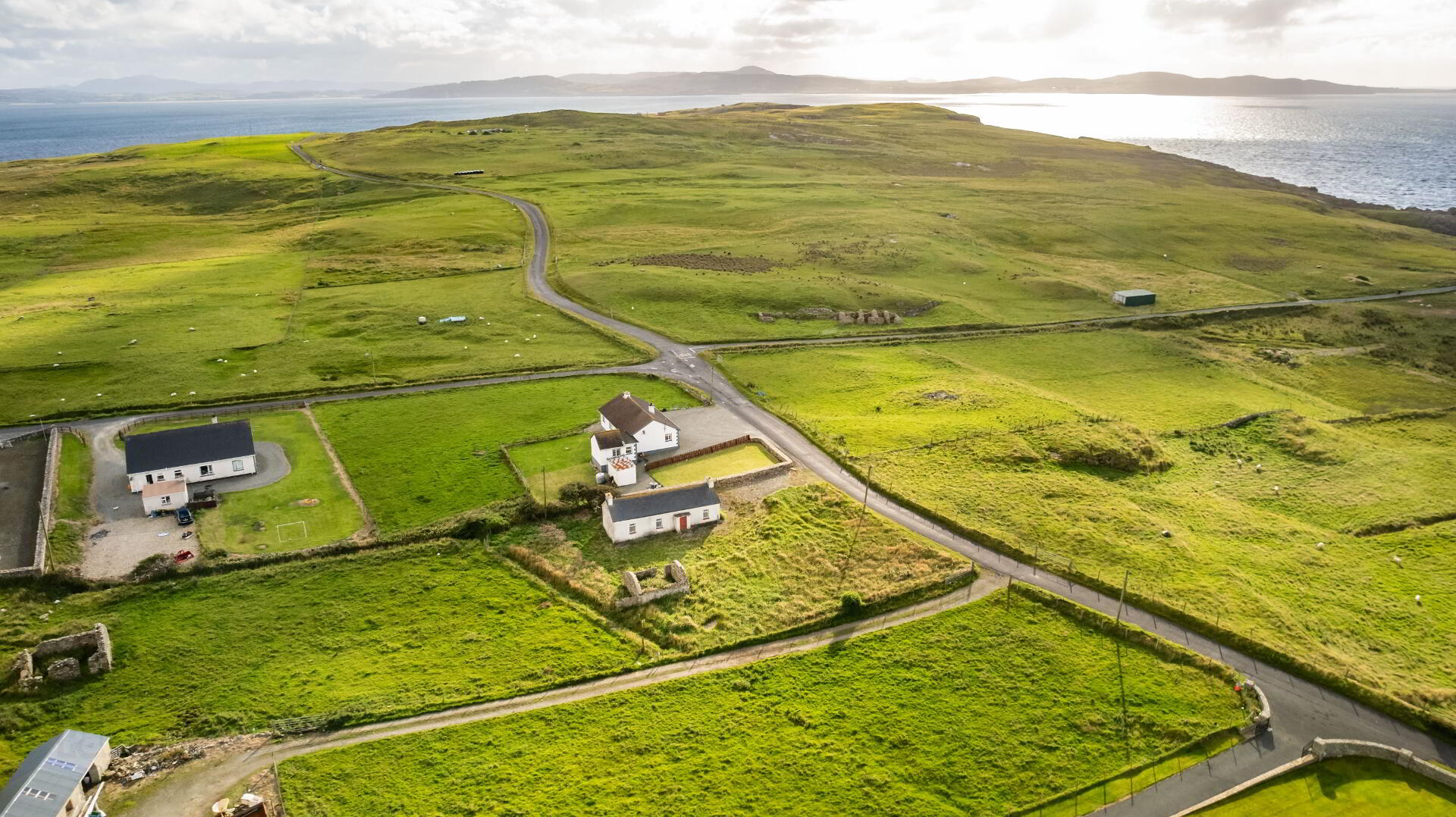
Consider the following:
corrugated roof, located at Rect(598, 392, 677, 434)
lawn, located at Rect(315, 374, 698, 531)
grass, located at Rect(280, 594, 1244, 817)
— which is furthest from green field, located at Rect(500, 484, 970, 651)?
corrugated roof, located at Rect(598, 392, 677, 434)

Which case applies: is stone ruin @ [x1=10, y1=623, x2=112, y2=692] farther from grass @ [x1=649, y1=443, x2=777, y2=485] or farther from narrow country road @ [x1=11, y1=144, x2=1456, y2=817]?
grass @ [x1=649, y1=443, x2=777, y2=485]

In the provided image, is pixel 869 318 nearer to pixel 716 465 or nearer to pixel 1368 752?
pixel 716 465

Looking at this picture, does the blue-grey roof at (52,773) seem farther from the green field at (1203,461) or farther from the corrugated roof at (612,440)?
the green field at (1203,461)

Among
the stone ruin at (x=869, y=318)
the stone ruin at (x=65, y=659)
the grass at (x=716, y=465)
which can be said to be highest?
the stone ruin at (x=869, y=318)

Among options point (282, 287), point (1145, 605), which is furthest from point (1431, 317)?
point (282, 287)

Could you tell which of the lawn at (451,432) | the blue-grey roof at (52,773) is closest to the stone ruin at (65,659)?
the blue-grey roof at (52,773)

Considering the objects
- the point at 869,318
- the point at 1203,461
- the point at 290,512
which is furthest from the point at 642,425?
the point at 869,318
